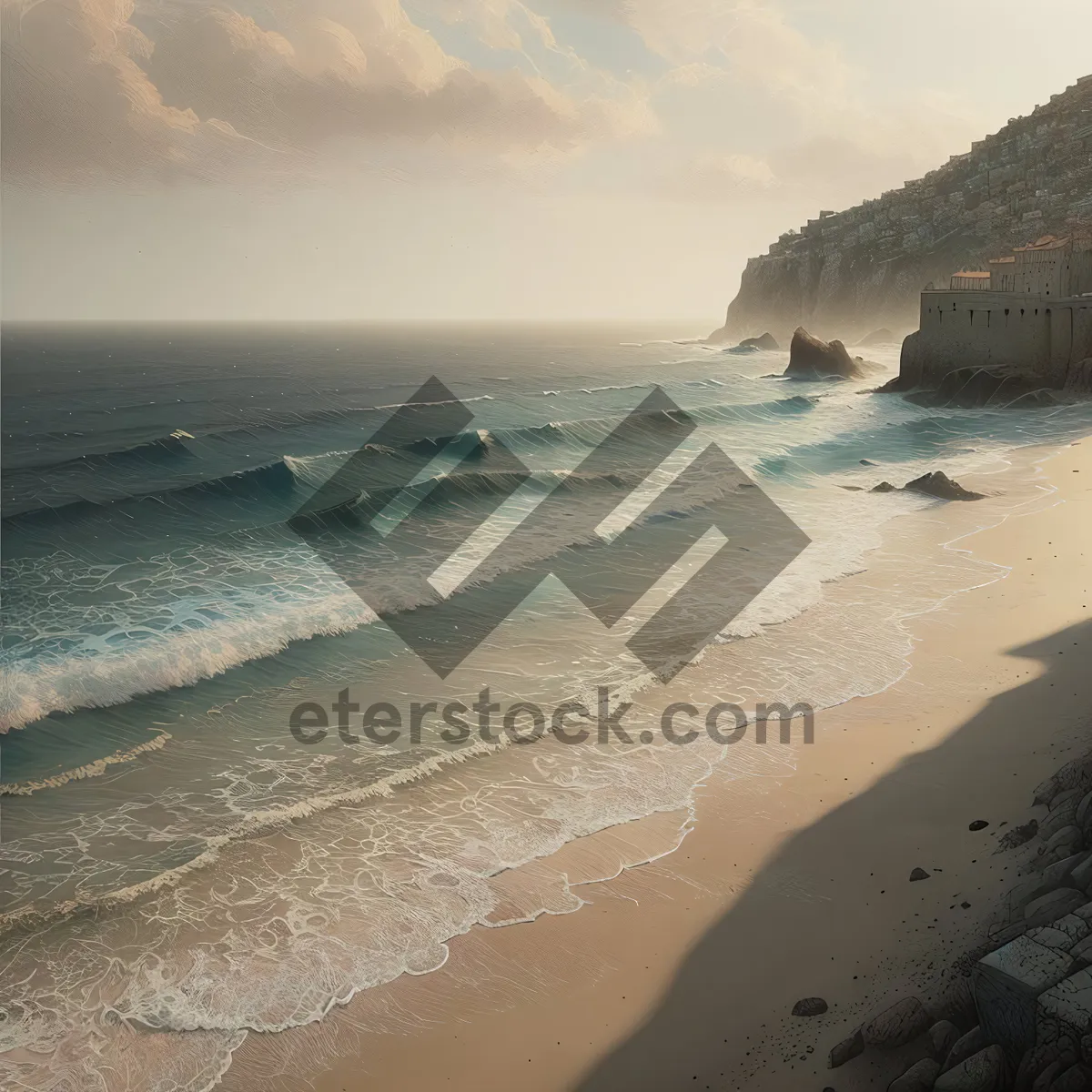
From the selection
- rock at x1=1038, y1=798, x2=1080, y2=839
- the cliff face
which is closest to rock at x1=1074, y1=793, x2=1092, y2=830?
Result: rock at x1=1038, y1=798, x2=1080, y2=839

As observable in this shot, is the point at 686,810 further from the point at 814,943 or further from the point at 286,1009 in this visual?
the point at 286,1009

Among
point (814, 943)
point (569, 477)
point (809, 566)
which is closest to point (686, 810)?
point (814, 943)

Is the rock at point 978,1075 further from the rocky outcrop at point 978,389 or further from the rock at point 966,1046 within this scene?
the rocky outcrop at point 978,389

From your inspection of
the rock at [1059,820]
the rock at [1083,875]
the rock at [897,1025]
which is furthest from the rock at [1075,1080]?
the rock at [1059,820]

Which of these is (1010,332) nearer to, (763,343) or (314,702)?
(314,702)
